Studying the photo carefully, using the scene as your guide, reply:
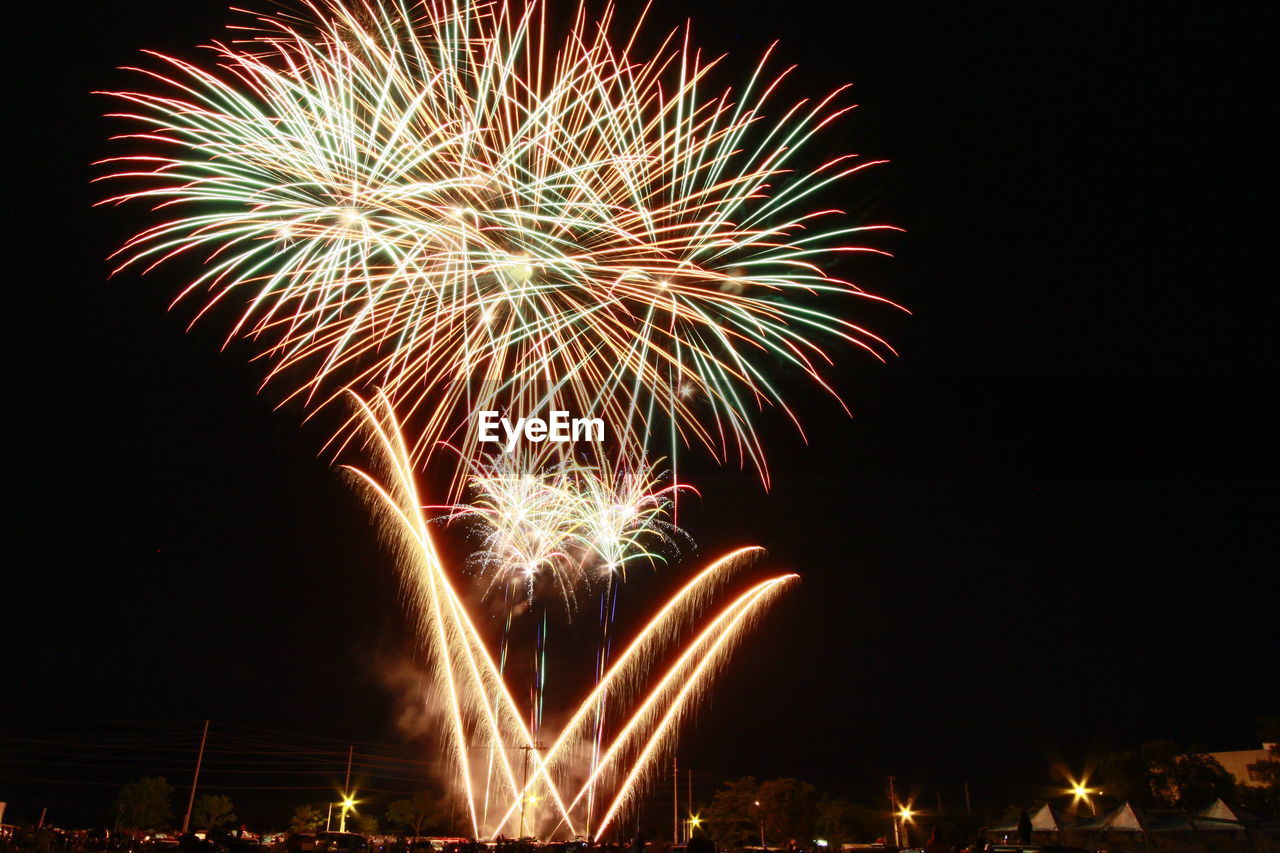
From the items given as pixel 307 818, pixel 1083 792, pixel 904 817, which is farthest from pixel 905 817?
pixel 307 818

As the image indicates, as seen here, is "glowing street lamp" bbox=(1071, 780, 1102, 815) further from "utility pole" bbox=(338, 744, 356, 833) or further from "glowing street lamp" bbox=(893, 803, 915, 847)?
"utility pole" bbox=(338, 744, 356, 833)

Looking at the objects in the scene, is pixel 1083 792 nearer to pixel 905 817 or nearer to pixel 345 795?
pixel 905 817

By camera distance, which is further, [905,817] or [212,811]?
[905,817]

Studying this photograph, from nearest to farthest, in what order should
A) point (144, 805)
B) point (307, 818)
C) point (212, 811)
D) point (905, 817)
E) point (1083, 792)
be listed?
point (1083, 792)
point (144, 805)
point (212, 811)
point (307, 818)
point (905, 817)

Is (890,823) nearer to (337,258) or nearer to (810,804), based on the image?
(810,804)

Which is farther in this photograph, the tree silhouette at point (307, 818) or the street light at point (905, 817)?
the street light at point (905, 817)

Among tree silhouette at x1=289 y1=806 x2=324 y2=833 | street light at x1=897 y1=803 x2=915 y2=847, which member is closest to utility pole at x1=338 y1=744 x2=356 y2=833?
tree silhouette at x1=289 y1=806 x2=324 y2=833

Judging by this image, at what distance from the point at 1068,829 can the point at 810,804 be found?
34981 mm

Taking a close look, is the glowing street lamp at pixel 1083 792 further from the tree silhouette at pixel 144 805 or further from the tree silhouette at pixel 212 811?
the tree silhouette at pixel 144 805

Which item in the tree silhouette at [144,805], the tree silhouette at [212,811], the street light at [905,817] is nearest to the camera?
the tree silhouette at [144,805]

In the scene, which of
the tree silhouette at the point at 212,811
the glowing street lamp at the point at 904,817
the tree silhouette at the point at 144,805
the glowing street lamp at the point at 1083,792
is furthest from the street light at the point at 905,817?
the tree silhouette at the point at 144,805

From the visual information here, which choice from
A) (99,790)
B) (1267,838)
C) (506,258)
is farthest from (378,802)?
(506,258)

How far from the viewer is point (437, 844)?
123 ft

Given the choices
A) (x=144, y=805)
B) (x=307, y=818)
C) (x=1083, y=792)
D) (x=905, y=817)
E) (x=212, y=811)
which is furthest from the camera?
(x=905, y=817)
